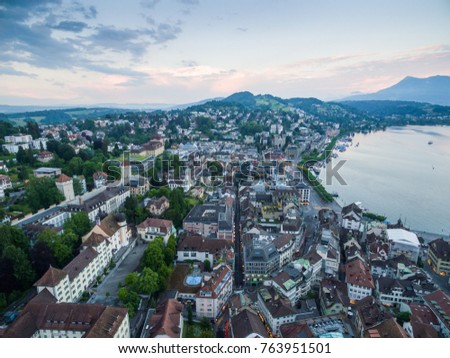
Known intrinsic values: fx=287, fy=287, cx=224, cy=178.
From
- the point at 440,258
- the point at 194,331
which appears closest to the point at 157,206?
the point at 194,331

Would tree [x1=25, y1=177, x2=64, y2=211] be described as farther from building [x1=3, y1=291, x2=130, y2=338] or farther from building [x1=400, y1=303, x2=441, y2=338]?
building [x1=400, y1=303, x2=441, y2=338]

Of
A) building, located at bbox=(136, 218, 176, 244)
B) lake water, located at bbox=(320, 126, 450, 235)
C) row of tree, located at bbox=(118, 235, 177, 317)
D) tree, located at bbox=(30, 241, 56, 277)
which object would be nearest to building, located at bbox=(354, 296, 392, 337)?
row of tree, located at bbox=(118, 235, 177, 317)

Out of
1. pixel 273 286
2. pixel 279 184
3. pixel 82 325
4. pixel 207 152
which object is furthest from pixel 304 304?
pixel 207 152

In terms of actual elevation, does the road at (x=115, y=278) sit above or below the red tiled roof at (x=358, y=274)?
above

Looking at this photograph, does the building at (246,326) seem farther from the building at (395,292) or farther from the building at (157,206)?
the building at (157,206)

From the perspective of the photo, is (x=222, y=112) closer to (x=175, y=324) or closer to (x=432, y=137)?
(x=432, y=137)

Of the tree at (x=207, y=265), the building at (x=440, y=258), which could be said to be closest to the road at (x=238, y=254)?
the tree at (x=207, y=265)
